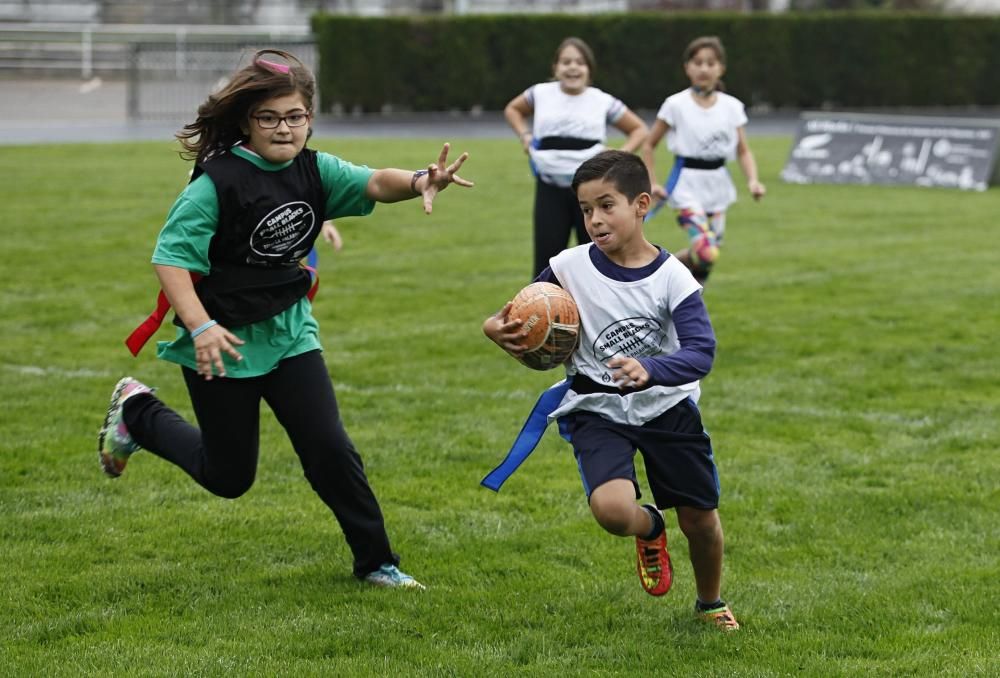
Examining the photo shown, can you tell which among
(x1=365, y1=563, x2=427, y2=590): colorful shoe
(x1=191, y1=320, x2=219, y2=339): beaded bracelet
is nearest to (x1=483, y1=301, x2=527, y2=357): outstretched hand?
(x1=191, y1=320, x2=219, y2=339): beaded bracelet

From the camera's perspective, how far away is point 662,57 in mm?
33719

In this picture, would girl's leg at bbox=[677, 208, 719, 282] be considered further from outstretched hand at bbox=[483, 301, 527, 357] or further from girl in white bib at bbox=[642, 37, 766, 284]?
outstretched hand at bbox=[483, 301, 527, 357]

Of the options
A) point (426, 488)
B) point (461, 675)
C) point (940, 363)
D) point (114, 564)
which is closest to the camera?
point (461, 675)

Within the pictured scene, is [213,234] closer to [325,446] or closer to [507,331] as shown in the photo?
[325,446]

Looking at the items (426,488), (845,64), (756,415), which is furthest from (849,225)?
(845,64)

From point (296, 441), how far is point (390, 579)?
0.67m

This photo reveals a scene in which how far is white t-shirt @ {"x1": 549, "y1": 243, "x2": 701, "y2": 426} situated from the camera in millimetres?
5133

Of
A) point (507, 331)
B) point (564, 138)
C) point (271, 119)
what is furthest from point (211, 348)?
point (564, 138)

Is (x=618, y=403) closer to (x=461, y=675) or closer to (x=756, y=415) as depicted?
(x=461, y=675)

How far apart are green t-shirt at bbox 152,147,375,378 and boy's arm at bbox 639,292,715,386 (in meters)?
1.22

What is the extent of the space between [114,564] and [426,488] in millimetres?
1676

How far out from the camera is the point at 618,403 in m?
5.21

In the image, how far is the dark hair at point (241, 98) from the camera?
5.31 metres

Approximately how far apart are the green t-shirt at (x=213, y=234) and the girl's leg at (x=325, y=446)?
84mm
